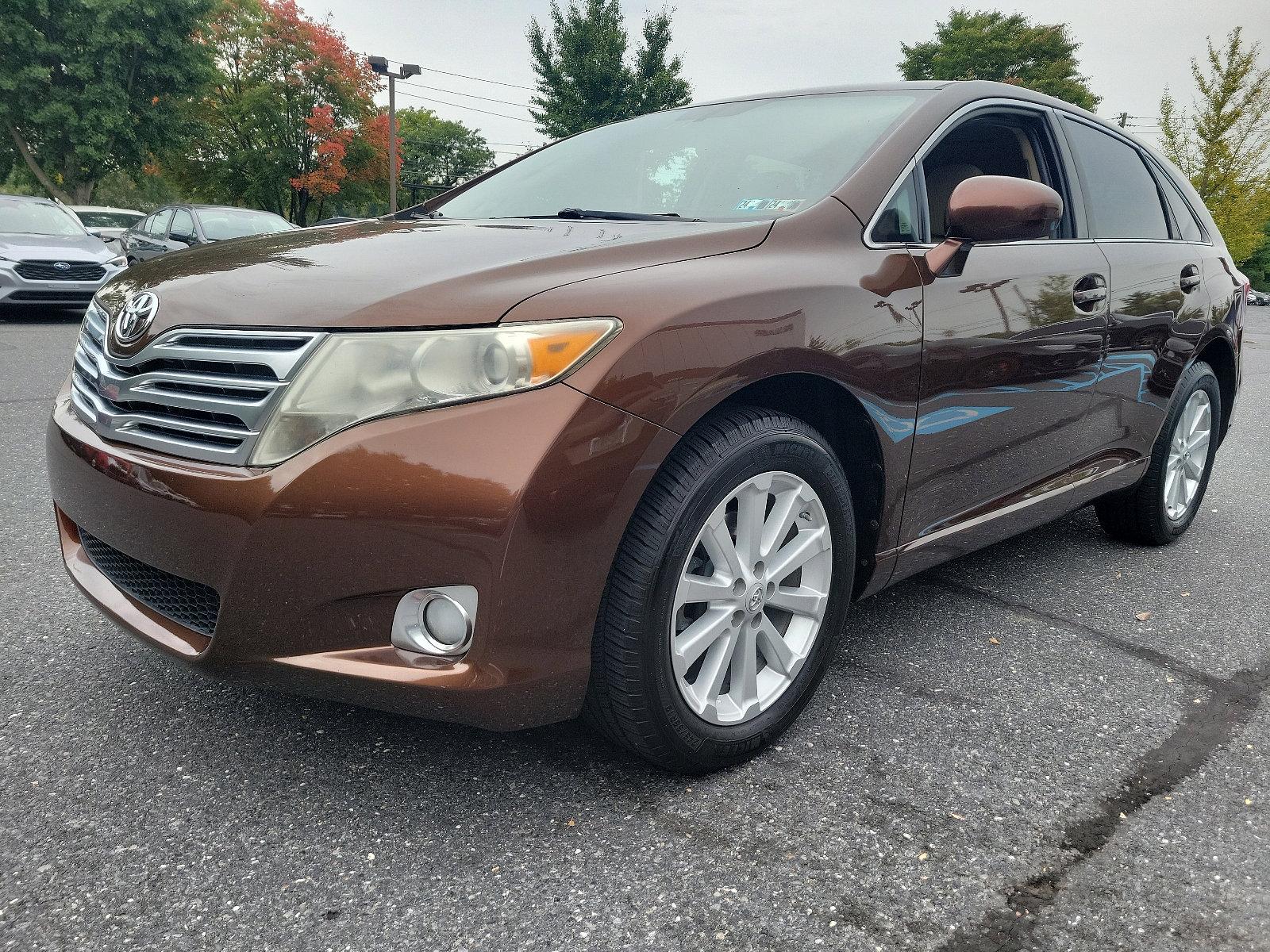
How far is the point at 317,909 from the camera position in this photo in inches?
64.8

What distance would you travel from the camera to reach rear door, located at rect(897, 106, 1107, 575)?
8.13 ft

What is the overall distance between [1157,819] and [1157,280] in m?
2.12

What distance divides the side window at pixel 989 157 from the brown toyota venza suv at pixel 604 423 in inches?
0.7

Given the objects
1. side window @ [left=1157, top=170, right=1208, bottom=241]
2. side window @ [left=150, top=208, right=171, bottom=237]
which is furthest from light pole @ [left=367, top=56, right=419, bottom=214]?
side window @ [left=1157, top=170, right=1208, bottom=241]

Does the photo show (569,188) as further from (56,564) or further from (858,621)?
(56,564)

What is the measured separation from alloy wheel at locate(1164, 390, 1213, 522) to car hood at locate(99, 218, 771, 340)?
250 centimetres

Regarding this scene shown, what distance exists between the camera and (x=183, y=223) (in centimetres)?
1309

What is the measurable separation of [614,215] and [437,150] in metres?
66.3

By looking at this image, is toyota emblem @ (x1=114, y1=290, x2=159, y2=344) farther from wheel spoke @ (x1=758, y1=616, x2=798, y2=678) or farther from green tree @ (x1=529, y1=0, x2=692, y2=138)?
green tree @ (x1=529, y1=0, x2=692, y2=138)

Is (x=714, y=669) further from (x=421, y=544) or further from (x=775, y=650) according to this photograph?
(x=421, y=544)

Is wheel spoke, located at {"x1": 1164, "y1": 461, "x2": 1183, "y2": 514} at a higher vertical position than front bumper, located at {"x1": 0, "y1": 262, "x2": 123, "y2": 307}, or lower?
lower

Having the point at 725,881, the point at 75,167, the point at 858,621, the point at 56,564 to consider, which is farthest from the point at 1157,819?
the point at 75,167

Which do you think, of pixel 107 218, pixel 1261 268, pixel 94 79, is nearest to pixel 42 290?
pixel 107 218

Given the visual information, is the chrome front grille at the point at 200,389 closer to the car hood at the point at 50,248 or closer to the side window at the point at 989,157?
the side window at the point at 989,157
